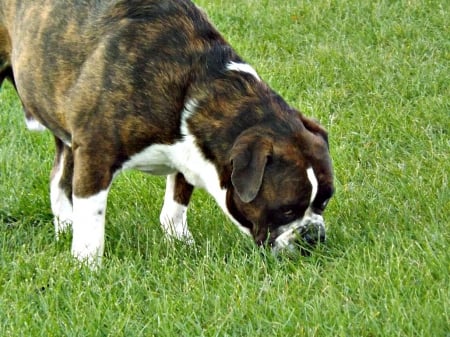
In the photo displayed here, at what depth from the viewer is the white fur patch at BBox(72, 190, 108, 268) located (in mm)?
5090

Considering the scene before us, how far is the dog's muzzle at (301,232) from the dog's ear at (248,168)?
0.31 m

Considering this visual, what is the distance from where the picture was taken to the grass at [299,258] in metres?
4.23

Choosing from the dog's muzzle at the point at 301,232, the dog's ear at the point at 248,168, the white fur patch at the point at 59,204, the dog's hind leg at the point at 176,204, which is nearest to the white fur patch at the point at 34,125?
the white fur patch at the point at 59,204

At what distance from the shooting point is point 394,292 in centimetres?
429

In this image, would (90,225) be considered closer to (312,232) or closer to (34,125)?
(312,232)

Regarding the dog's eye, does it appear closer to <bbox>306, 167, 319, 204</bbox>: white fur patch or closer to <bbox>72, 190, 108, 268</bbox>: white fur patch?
<bbox>306, 167, 319, 204</bbox>: white fur patch

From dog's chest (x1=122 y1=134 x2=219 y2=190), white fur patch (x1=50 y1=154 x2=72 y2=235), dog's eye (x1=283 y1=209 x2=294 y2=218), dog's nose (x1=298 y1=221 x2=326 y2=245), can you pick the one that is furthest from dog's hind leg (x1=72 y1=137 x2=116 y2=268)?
dog's nose (x1=298 y1=221 x2=326 y2=245)

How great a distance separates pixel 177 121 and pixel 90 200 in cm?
63

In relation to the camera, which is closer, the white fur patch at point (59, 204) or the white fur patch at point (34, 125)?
the white fur patch at point (59, 204)

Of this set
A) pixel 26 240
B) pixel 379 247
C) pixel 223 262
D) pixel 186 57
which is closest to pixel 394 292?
pixel 379 247

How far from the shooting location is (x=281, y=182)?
185 inches

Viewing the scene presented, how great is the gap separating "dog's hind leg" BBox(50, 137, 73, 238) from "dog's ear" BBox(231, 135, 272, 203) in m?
1.43

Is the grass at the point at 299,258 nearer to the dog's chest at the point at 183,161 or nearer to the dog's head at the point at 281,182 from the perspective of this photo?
the dog's head at the point at 281,182

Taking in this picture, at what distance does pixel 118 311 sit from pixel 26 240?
1.30 metres
